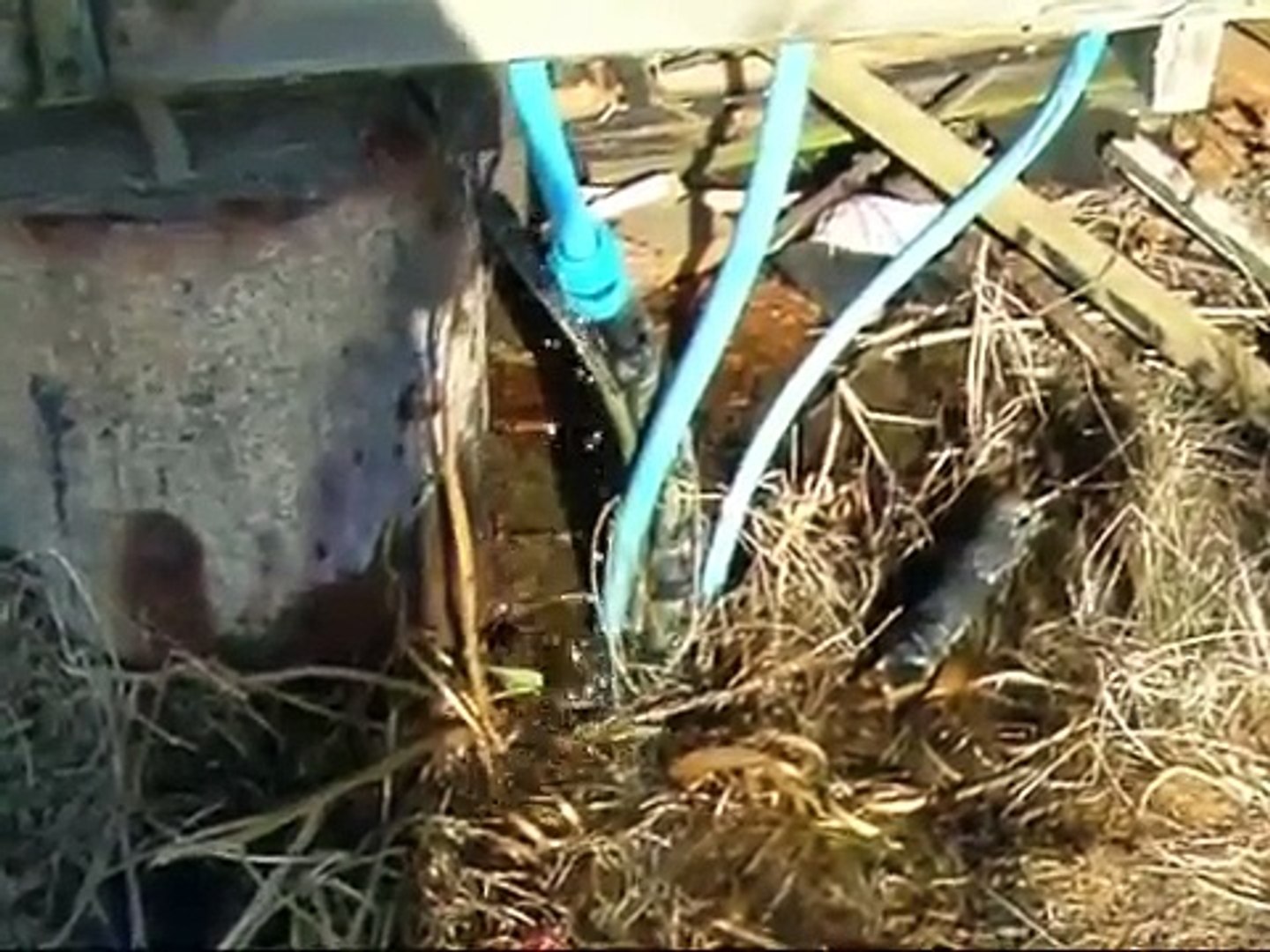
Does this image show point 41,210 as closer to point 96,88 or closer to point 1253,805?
point 96,88

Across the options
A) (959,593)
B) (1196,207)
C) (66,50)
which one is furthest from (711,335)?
(1196,207)

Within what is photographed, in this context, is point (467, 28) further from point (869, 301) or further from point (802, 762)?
point (802, 762)

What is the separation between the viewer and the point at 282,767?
189cm

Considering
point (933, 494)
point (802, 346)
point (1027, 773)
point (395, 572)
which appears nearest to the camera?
point (1027, 773)

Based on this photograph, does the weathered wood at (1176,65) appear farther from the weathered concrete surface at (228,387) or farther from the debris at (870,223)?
the weathered concrete surface at (228,387)

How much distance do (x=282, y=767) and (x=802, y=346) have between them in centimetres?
72

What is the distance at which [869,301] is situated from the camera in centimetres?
206

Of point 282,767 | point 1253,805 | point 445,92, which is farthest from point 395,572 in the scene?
point 1253,805

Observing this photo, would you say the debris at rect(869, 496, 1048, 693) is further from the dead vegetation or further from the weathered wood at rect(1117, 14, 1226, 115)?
the weathered wood at rect(1117, 14, 1226, 115)

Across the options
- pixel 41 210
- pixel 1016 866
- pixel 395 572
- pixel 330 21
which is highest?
pixel 330 21

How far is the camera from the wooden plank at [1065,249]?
7.52 ft

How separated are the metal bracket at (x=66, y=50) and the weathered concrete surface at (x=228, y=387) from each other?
92mm

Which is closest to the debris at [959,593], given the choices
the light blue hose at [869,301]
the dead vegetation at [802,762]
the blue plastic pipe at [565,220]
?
the dead vegetation at [802,762]

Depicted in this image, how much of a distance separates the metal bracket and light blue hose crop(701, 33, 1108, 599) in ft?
Result: 1.82
